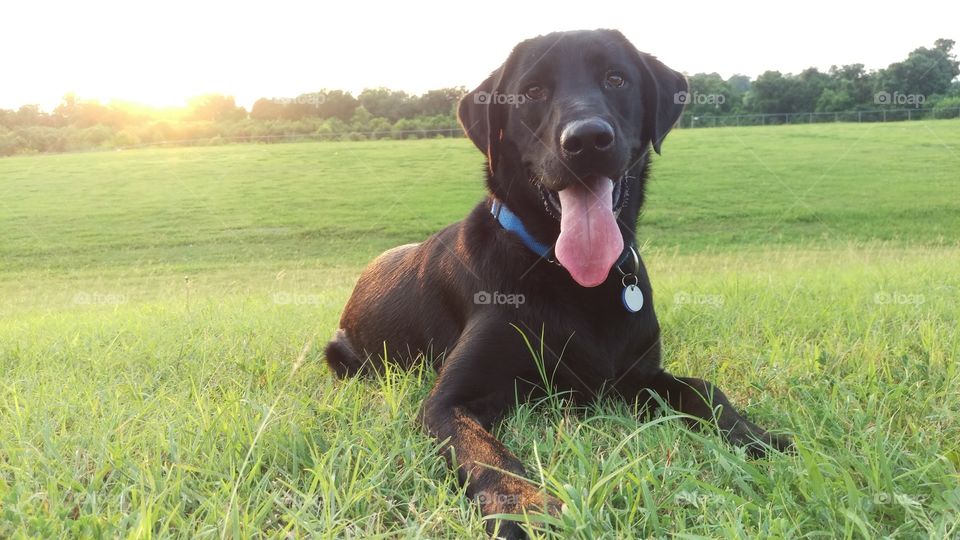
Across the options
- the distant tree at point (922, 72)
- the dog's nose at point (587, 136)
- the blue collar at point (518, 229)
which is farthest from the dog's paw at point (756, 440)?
the distant tree at point (922, 72)

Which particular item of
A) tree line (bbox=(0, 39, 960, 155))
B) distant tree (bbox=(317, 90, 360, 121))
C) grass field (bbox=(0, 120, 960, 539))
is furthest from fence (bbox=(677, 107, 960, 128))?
grass field (bbox=(0, 120, 960, 539))

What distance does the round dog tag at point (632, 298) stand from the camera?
2.83 m

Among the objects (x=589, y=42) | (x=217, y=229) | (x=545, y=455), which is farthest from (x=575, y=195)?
(x=217, y=229)

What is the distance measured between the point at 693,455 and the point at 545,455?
0.47 m

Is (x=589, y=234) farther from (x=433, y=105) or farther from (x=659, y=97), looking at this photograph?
(x=433, y=105)

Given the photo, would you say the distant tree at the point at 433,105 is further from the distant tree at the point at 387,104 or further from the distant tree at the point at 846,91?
the distant tree at the point at 846,91

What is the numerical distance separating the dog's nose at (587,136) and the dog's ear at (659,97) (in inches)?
25.5

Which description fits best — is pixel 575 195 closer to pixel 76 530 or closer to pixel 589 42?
pixel 589 42

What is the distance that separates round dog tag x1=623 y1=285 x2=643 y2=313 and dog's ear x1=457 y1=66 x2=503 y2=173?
2.65 ft

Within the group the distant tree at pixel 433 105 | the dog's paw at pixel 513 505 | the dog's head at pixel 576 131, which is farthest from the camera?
the distant tree at pixel 433 105

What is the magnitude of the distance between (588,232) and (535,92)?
720mm

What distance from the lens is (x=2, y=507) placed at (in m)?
1.77

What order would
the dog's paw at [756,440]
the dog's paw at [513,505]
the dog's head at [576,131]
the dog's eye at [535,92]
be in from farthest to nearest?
1. the dog's eye at [535,92]
2. the dog's head at [576,131]
3. the dog's paw at [756,440]
4. the dog's paw at [513,505]

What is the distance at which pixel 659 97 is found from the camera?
3.14 meters
